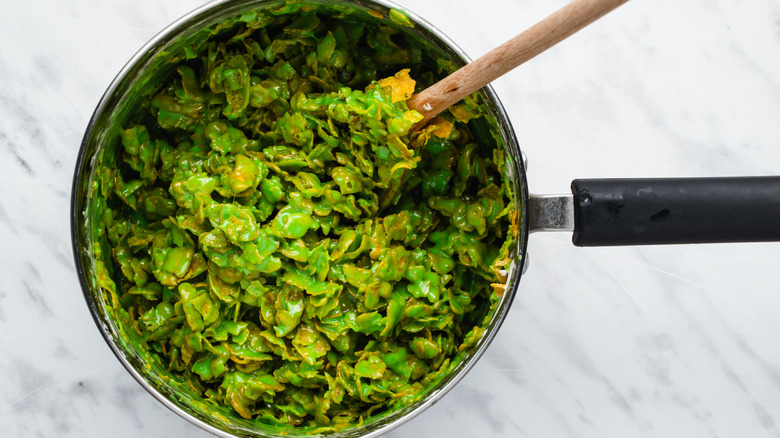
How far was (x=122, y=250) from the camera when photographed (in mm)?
1665

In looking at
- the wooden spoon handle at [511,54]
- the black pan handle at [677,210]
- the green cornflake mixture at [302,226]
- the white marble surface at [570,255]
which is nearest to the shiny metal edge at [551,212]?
the black pan handle at [677,210]

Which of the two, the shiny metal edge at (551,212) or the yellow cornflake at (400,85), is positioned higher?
the yellow cornflake at (400,85)

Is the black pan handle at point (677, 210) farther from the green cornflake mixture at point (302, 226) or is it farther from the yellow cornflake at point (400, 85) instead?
the yellow cornflake at point (400, 85)

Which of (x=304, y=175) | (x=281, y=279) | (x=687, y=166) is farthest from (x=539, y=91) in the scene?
(x=281, y=279)

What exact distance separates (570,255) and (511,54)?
0.80 m

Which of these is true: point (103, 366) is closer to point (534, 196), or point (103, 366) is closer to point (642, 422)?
point (534, 196)

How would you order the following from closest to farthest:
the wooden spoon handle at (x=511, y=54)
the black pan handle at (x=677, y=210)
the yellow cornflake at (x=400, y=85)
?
1. the wooden spoon handle at (x=511, y=54)
2. the black pan handle at (x=677, y=210)
3. the yellow cornflake at (x=400, y=85)

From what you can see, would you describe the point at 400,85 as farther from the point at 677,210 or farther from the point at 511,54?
the point at 677,210

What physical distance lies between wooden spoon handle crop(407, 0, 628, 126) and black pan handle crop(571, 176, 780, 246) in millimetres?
285

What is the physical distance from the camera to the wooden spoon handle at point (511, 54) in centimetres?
117

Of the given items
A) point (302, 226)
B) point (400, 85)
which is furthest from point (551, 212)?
point (302, 226)

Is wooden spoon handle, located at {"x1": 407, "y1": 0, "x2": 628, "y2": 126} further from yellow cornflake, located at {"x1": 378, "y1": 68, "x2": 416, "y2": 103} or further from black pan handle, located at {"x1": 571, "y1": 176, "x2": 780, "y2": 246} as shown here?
black pan handle, located at {"x1": 571, "y1": 176, "x2": 780, "y2": 246}

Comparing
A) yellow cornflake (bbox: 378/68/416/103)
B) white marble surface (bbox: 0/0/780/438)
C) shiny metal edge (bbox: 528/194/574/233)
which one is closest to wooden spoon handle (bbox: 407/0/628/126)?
yellow cornflake (bbox: 378/68/416/103)

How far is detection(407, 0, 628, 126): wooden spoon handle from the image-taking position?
3.85 ft
